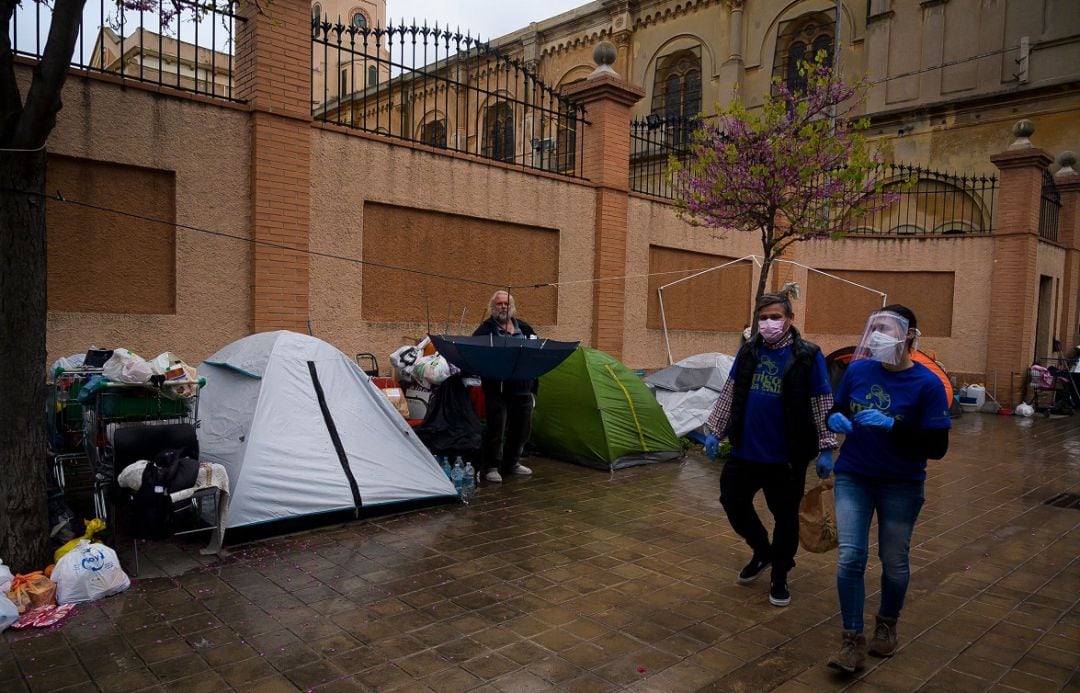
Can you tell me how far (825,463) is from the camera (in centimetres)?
431

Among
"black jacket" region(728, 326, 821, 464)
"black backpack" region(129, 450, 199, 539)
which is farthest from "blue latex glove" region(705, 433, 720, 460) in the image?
"black backpack" region(129, 450, 199, 539)

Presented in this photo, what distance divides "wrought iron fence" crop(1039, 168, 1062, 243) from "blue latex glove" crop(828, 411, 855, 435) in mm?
16027

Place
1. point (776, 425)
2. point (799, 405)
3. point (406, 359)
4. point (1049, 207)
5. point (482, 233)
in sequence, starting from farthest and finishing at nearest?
point (1049, 207), point (482, 233), point (406, 359), point (776, 425), point (799, 405)

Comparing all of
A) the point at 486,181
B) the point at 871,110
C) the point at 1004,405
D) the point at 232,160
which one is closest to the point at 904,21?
the point at 871,110

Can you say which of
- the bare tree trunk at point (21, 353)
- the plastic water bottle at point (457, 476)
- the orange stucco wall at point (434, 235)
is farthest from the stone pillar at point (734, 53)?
the bare tree trunk at point (21, 353)

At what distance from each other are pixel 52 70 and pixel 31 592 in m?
2.97

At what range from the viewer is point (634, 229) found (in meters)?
12.0

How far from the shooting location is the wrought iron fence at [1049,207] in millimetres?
16802

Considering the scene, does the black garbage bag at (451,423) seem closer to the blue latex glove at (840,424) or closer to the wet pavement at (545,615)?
the wet pavement at (545,615)

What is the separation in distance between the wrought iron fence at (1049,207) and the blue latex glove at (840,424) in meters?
16.0

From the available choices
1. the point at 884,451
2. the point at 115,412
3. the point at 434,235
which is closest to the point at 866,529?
the point at 884,451

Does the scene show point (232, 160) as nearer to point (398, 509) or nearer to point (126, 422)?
point (126, 422)

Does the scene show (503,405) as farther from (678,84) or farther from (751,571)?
(678,84)

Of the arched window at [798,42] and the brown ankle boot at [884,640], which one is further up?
the arched window at [798,42]
